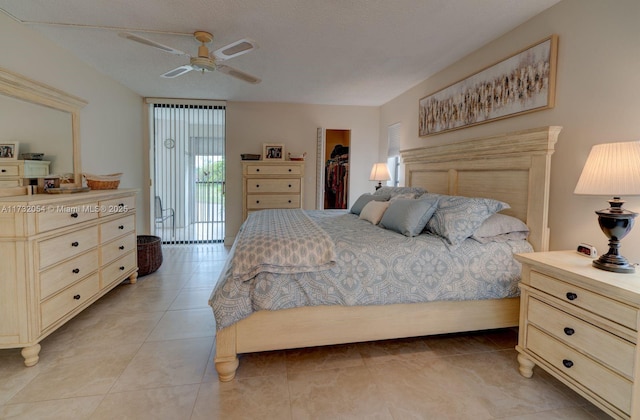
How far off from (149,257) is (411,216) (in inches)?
117

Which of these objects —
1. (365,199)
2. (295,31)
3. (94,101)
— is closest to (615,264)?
(365,199)

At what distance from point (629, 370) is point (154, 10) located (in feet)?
11.2

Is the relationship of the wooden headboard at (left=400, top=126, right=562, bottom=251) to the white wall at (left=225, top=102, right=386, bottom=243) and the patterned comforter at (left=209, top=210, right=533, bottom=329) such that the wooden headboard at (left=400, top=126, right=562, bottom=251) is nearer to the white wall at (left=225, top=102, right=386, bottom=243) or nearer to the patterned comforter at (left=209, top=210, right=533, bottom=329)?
the patterned comforter at (left=209, top=210, right=533, bottom=329)

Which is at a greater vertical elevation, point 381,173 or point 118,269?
point 381,173

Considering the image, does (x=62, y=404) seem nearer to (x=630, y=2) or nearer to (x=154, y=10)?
(x=154, y=10)

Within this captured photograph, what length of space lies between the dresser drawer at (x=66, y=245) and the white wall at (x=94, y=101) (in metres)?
1.32

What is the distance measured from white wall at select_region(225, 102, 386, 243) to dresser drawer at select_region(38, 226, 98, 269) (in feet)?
8.93

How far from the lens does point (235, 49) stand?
229 centimetres

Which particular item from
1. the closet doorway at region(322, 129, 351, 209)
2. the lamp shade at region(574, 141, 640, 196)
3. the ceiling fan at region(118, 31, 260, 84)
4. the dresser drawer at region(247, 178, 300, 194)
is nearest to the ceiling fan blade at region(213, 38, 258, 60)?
the ceiling fan at region(118, 31, 260, 84)

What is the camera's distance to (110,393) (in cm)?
161

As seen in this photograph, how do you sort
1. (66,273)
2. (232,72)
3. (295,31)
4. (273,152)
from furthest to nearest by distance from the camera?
(273,152)
(232,72)
(295,31)
(66,273)

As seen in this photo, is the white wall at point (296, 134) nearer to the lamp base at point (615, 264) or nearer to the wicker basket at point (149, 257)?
the wicker basket at point (149, 257)

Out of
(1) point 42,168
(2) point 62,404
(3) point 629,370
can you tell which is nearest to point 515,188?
(3) point 629,370

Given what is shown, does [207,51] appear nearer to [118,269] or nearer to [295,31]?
[295,31]
